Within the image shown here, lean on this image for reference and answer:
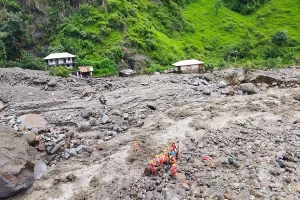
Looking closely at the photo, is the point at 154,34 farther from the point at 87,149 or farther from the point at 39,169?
the point at 39,169

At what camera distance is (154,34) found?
153 ft

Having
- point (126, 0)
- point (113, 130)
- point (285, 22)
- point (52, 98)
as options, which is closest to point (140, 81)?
point (52, 98)

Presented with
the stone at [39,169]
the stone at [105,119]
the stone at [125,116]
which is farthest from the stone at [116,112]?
the stone at [39,169]

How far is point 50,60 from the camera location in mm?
36750

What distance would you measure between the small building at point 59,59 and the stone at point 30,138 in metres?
21.2

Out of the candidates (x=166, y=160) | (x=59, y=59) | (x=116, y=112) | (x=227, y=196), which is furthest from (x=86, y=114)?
(x=59, y=59)

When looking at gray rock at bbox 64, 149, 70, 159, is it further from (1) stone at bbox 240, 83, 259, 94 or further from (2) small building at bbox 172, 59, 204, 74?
(2) small building at bbox 172, 59, 204, 74

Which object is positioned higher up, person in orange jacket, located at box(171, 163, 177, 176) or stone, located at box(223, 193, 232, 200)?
person in orange jacket, located at box(171, 163, 177, 176)

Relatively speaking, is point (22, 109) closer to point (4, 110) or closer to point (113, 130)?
point (4, 110)

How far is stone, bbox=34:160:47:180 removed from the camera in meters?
15.2

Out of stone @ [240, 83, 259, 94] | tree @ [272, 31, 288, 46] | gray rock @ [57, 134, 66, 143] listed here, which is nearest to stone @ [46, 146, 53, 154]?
gray rock @ [57, 134, 66, 143]

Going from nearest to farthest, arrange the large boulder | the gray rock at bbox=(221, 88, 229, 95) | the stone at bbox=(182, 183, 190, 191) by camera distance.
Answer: the large boulder, the stone at bbox=(182, 183, 190, 191), the gray rock at bbox=(221, 88, 229, 95)

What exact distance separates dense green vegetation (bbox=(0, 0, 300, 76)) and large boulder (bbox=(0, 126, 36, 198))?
22.8 meters

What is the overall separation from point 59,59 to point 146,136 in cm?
2276
